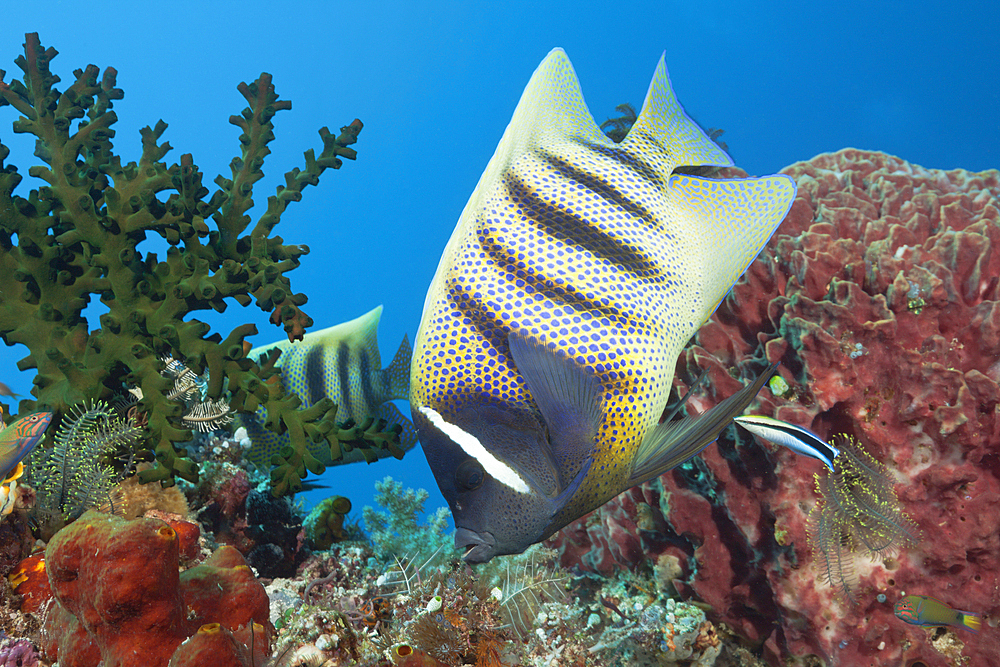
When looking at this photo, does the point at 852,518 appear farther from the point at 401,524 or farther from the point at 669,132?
the point at 401,524

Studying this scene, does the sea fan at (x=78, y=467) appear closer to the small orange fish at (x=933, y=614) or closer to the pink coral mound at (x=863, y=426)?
the pink coral mound at (x=863, y=426)

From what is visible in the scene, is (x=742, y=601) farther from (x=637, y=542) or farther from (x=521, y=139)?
(x=521, y=139)

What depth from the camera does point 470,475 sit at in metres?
1.17

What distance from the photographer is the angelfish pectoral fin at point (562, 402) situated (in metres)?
1.18

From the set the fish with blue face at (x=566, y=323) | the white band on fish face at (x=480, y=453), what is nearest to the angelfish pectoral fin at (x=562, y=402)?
the fish with blue face at (x=566, y=323)

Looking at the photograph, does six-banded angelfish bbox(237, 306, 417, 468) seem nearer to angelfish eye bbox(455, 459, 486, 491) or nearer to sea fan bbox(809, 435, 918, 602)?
angelfish eye bbox(455, 459, 486, 491)

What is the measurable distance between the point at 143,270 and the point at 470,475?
2200mm

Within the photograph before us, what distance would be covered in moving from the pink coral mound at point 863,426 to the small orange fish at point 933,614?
58mm

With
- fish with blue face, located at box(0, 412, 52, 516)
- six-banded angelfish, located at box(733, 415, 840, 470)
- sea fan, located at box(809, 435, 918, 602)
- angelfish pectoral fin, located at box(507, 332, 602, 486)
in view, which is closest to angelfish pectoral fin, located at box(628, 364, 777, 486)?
angelfish pectoral fin, located at box(507, 332, 602, 486)

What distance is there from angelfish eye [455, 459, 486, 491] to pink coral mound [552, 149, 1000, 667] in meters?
1.66

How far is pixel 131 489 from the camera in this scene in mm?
2203

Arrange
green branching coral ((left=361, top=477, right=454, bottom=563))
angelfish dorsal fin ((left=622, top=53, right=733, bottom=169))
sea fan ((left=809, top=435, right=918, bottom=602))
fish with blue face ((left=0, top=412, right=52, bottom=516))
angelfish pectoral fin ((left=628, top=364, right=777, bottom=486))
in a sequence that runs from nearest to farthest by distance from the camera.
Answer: angelfish pectoral fin ((left=628, top=364, right=777, bottom=486))
fish with blue face ((left=0, top=412, right=52, bottom=516))
angelfish dorsal fin ((left=622, top=53, right=733, bottom=169))
sea fan ((left=809, top=435, right=918, bottom=602))
green branching coral ((left=361, top=477, right=454, bottom=563))

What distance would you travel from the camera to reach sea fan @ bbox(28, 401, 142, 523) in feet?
6.37

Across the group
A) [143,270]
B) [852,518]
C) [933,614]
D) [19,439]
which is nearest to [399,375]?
[143,270]
